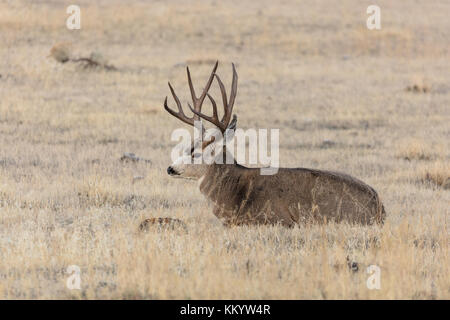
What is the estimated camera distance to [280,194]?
335 inches

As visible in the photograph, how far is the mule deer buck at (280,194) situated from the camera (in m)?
8.38

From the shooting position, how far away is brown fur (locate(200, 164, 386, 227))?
27.5 ft

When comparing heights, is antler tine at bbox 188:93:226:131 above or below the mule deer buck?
above

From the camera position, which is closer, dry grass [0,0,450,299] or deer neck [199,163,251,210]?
dry grass [0,0,450,299]

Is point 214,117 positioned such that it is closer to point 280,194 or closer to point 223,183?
point 223,183

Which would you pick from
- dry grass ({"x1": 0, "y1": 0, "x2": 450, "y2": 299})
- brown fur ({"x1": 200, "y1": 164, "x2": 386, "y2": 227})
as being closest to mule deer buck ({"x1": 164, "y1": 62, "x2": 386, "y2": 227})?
brown fur ({"x1": 200, "y1": 164, "x2": 386, "y2": 227})

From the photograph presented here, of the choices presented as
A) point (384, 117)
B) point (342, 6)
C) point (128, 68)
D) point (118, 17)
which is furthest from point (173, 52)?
point (342, 6)

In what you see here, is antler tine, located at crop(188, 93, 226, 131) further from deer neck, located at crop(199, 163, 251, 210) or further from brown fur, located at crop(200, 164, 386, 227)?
brown fur, located at crop(200, 164, 386, 227)

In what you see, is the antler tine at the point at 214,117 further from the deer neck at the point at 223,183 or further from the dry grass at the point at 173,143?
the dry grass at the point at 173,143

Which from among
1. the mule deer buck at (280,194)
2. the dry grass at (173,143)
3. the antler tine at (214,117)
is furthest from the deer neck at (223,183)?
the antler tine at (214,117)

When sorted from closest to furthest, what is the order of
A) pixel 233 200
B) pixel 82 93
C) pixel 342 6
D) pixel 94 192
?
pixel 233 200 → pixel 94 192 → pixel 82 93 → pixel 342 6

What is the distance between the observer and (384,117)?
58.1 feet
